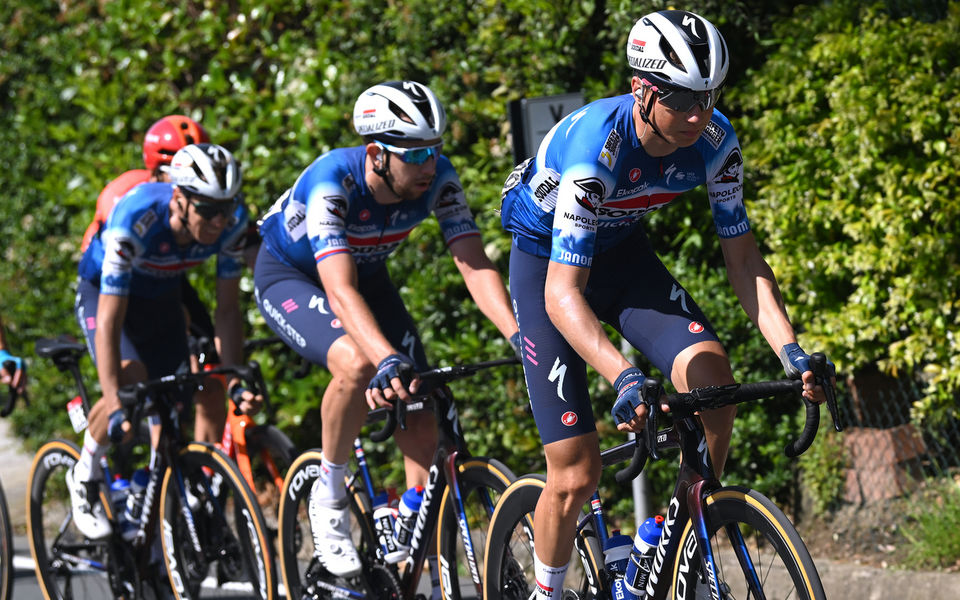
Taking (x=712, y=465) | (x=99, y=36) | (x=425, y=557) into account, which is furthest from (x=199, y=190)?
(x=99, y=36)

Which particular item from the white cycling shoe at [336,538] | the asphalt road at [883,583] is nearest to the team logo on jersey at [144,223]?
the white cycling shoe at [336,538]

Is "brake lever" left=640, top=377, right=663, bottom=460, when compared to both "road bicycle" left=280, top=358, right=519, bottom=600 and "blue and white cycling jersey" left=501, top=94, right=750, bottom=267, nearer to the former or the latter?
"blue and white cycling jersey" left=501, top=94, right=750, bottom=267

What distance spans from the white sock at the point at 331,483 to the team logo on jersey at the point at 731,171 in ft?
6.33

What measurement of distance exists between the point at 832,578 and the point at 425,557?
192 centimetres

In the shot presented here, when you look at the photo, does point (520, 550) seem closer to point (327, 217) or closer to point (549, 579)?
point (549, 579)

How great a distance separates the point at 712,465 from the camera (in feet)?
10.7

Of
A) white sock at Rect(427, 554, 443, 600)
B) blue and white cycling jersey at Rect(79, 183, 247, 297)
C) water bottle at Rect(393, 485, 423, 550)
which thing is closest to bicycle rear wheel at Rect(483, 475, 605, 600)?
white sock at Rect(427, 554, 443, 600)

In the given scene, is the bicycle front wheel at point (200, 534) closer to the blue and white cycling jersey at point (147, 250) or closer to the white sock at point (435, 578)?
the blue and white cycling jersey at point (147, 250)

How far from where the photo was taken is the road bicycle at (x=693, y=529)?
2.92 m

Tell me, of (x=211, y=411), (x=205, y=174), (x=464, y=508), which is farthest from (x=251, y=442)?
(x=464, y=508)

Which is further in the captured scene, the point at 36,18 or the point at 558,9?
the point at 36,18

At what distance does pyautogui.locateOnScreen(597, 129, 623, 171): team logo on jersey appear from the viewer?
10.4 feet

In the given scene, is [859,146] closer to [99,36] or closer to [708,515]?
[708,515]

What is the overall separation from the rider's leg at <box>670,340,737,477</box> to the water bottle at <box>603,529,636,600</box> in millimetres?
462
